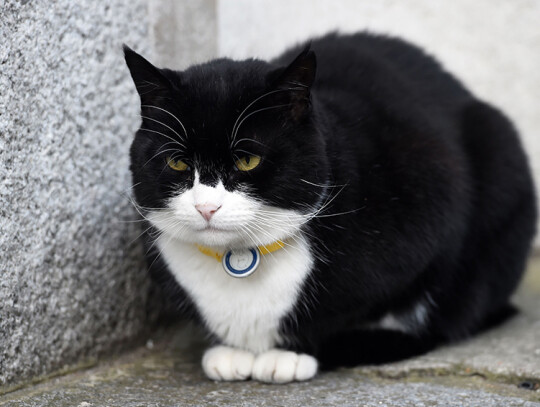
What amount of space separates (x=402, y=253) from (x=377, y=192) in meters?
0.18

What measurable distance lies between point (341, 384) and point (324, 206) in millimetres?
467

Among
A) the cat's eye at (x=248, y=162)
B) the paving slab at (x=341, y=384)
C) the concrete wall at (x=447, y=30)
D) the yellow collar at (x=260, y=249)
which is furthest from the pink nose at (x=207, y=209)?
the concrete wall at (x=447, y=30)

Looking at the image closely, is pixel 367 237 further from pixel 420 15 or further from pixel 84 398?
pixel 420 15

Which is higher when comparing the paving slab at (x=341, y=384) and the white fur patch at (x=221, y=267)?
the white fur patch at (x=221, y=267)

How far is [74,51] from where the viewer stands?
1.84 meters

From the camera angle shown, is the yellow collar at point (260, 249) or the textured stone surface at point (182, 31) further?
the textured stone surface at point (182, 31)

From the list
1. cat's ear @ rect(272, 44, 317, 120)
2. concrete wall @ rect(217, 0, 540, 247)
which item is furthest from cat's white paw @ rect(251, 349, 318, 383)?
concrete wall @ rect(217, 0, 540, 247)

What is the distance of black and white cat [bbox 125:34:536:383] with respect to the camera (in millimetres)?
1615

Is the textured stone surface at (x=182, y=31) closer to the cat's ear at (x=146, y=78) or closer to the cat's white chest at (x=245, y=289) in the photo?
the cat's ear at (x=146, y=78)

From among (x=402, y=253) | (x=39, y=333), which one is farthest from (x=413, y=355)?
(x=39, y=333)

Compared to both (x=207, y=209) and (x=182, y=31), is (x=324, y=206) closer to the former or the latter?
(x=207, y=209)

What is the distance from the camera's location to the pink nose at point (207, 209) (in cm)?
153

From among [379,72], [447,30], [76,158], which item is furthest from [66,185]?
[447,30]

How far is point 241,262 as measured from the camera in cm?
174
